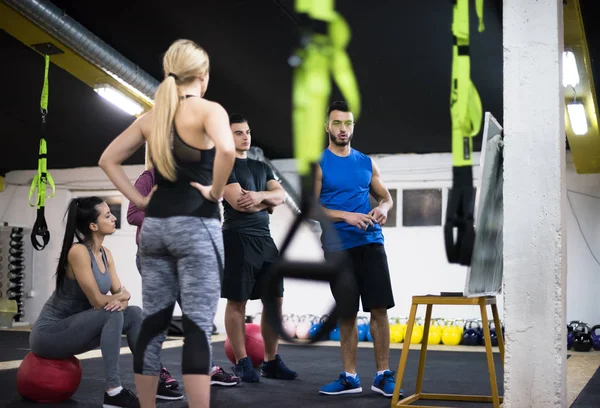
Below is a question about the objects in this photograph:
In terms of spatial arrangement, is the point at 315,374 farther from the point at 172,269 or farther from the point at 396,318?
the point at 396,318

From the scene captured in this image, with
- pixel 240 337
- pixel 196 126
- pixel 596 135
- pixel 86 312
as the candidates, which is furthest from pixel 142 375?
pixel 596 135

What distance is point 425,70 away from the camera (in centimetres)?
568

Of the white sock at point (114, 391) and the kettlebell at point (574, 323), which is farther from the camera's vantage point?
the kettlebell at point (574, 323)

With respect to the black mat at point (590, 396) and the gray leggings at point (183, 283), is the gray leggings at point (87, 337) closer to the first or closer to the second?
the gray leggings at point (183, 283)

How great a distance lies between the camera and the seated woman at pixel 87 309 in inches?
109

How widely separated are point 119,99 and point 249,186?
134 inches

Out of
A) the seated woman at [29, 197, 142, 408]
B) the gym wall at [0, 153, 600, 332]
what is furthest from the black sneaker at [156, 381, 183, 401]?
the gym wall at [0, 153, 600, 332]

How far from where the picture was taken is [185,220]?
1.90 m

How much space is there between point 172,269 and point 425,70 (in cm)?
417

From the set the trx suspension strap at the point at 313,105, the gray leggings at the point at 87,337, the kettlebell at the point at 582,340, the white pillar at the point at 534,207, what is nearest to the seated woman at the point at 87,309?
the gray leggings at the point at 87,337

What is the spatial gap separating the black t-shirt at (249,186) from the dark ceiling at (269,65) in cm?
196

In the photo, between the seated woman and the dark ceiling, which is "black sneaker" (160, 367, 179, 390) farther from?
the dark ceiling

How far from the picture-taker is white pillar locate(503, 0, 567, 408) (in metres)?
2.54

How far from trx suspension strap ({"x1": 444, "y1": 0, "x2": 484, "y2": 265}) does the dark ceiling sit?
3.37m
